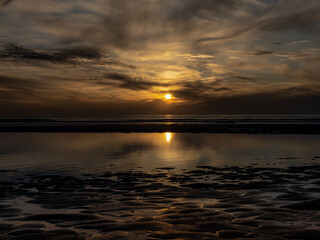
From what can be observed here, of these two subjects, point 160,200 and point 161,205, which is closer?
point 161,205

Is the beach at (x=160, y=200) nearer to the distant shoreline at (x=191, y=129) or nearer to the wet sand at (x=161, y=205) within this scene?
the wet sand at (x=161, y=205)

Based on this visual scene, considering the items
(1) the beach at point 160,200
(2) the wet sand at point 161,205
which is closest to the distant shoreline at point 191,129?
(1) the beach at point 160,200

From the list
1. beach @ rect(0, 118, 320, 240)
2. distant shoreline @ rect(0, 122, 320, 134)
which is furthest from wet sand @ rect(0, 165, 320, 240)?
distant shoreline @ rect(0, 122, 320, 134)

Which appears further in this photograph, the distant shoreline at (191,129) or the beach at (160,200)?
the distant shoreline at (191,129)

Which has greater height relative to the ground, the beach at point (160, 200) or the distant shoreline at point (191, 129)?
the distant shoreline at point (191, 129)

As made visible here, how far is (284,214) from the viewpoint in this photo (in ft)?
27.1

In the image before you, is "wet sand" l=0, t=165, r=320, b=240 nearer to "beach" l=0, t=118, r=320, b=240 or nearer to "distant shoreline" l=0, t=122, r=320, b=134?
"beach" l=0, t=118, r=320, b=240

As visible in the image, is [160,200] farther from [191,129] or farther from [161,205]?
[191,129]

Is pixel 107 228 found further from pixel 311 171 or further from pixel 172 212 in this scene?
pixel 311 171

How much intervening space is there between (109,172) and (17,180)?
12.9ft

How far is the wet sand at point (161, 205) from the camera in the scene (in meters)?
7.02

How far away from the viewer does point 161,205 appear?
30.5ft

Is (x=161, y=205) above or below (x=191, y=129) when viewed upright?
below

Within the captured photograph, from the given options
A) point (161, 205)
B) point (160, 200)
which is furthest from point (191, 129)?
point (161, 205)
